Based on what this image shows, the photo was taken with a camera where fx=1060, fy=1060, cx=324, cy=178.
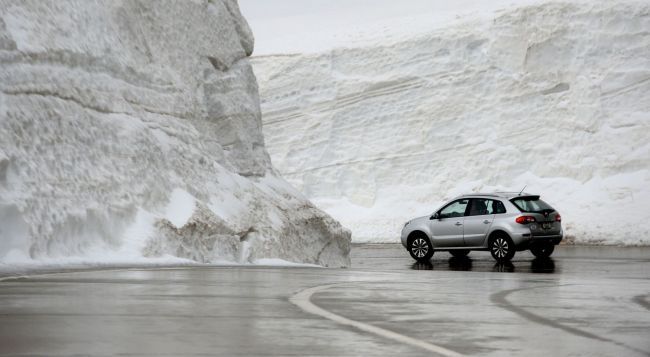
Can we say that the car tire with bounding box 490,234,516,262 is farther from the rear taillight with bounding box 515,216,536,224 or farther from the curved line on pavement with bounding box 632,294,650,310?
the curved line on pavement with bounding box 632,294,650,310

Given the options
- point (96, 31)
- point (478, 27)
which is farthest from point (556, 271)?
point (478, 27)

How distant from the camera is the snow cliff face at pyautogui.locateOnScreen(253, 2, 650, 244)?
47844 mm

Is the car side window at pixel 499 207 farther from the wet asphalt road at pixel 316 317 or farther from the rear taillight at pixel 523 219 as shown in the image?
the wet asphalt road at pixel 316 317

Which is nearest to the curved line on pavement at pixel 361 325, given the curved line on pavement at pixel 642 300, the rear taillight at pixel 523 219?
the curved line on pavement at pixel 642 300

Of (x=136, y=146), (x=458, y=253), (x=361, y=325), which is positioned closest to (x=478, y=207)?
(x=458, y=253)

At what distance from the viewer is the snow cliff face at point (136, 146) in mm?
17375

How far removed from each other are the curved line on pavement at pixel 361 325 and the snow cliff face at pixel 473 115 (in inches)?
1438

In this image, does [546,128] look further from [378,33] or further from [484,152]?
[378,33]

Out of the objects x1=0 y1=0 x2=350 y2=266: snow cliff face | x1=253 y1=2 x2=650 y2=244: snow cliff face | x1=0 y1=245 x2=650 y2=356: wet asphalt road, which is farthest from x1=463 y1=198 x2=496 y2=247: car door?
x1=253 y1=2 x2=650 y2=244: snow cliff face

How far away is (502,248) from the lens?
23.8 m

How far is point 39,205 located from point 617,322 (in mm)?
11052

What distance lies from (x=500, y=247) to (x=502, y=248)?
5 cm

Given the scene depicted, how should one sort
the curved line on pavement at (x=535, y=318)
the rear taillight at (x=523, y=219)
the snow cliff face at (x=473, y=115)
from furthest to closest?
the snow cliff face at (x=473, y=115)
the rear taillight at (x=523, y=219)
the curved line on pavement at (x=535, y=318)

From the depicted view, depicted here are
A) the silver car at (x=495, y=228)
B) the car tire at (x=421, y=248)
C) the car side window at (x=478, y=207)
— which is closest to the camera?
the silver car at (x=495, y=228)
